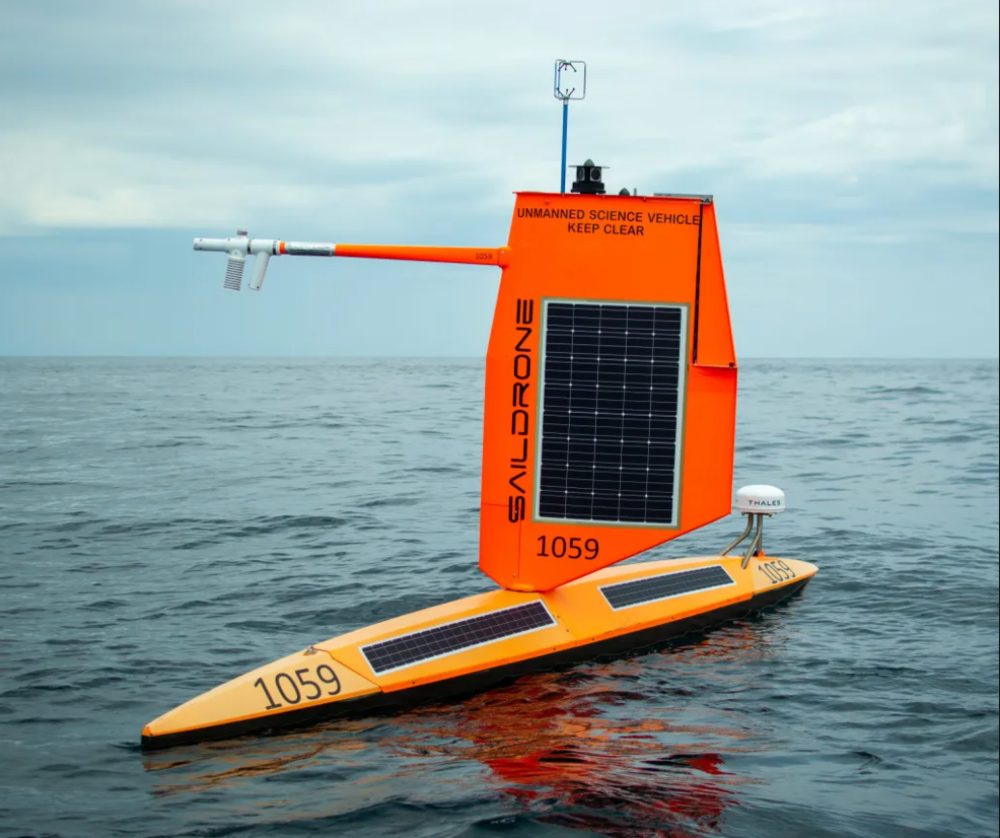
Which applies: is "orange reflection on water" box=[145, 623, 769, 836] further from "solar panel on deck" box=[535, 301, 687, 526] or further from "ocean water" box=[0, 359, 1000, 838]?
"solar panel on deck" box=[535, 301, 687, 526]

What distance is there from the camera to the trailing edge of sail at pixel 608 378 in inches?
445

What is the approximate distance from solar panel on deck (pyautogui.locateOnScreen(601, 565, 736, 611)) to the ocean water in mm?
666

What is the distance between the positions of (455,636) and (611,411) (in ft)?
10.00

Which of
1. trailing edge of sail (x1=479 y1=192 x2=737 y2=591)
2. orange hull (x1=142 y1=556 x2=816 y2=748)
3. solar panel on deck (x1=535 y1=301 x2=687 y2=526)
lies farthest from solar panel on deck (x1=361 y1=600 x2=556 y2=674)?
solar panel on deck (x1=535 y1=301 x2=687 y2=526)

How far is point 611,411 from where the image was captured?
1146 centimetres

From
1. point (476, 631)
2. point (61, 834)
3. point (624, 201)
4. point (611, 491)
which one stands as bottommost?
point (61, 834)

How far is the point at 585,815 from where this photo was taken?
8133 mm

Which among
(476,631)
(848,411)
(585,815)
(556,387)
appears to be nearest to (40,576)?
(476,631)

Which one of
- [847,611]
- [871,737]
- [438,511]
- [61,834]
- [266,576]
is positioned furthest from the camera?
[438,511]

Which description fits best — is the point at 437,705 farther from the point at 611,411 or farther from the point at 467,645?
the point at 611,411

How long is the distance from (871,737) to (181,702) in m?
6.99

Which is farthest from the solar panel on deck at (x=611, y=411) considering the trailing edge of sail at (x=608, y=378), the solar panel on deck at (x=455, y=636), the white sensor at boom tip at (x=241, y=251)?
the white sensor at boom tip at (x=241, y=251)

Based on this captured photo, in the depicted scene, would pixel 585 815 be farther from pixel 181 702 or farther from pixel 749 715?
pixel 181 702

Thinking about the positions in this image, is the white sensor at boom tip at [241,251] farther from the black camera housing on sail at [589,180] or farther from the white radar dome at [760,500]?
the white radar dome at [760,500]
